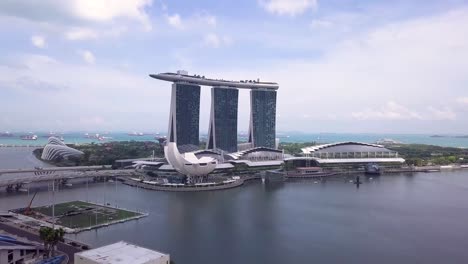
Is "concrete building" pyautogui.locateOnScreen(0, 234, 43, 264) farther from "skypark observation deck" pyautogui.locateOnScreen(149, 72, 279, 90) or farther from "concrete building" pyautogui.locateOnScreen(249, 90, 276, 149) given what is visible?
"concrete building" pyautogui.locateOnScreen(249, 90, 276, 149)

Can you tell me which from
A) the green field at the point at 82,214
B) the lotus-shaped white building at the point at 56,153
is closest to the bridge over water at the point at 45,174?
the green field at the point at 82,214

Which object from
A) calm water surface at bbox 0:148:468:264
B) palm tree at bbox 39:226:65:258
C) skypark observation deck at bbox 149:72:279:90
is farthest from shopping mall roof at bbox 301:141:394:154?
palm tree at bbox 39:226:65:258

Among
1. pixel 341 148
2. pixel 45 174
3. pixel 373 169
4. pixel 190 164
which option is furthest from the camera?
pixel 341 148

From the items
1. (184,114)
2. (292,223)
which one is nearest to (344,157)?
(184,114)

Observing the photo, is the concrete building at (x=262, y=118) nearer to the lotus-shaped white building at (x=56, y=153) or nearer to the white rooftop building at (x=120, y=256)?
the lotus-shaped white building at (x=56, y=153)

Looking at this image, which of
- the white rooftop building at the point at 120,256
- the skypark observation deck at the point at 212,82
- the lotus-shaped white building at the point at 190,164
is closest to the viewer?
the white rooftop building at the point at 120,256

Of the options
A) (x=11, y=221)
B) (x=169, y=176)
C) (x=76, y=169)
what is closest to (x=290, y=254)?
(x=11, y=221)

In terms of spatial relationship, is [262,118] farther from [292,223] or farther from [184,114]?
[292,223]
